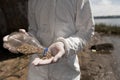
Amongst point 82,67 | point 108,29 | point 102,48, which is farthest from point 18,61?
point 108,29

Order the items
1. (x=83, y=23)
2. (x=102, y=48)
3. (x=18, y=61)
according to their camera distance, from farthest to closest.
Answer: (x=102, y=48) → (x=18, y=61) → (x=83, y=23)

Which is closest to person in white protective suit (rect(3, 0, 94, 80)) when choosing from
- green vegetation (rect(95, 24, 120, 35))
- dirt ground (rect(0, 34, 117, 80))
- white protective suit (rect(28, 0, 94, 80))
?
white protective suit (rect(28, 0, 94, 80))

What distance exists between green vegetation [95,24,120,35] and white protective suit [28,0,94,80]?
15492mm

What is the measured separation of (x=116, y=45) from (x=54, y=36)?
480 inches

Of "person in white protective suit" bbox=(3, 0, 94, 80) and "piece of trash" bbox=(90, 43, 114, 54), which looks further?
"piece of trash" bbox=(90, 43, 114, 54)

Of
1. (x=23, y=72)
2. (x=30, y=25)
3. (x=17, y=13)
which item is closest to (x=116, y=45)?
(x=17, y=13)

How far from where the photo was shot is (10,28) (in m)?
7.04

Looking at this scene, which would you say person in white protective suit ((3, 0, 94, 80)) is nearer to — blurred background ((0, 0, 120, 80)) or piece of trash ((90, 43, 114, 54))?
blurred background ((0, 0, 120, 80))

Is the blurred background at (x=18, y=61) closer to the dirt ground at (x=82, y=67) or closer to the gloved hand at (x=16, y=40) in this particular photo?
the dirt ground at (x=82, y=67)

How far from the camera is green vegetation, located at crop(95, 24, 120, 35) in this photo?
17.1 m

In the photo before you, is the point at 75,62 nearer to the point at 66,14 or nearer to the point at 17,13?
the point at 66,14

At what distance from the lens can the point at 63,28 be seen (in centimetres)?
155

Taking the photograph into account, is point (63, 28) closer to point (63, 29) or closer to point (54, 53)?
point (63, 29)

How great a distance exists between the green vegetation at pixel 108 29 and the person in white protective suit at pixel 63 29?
1549 cm
